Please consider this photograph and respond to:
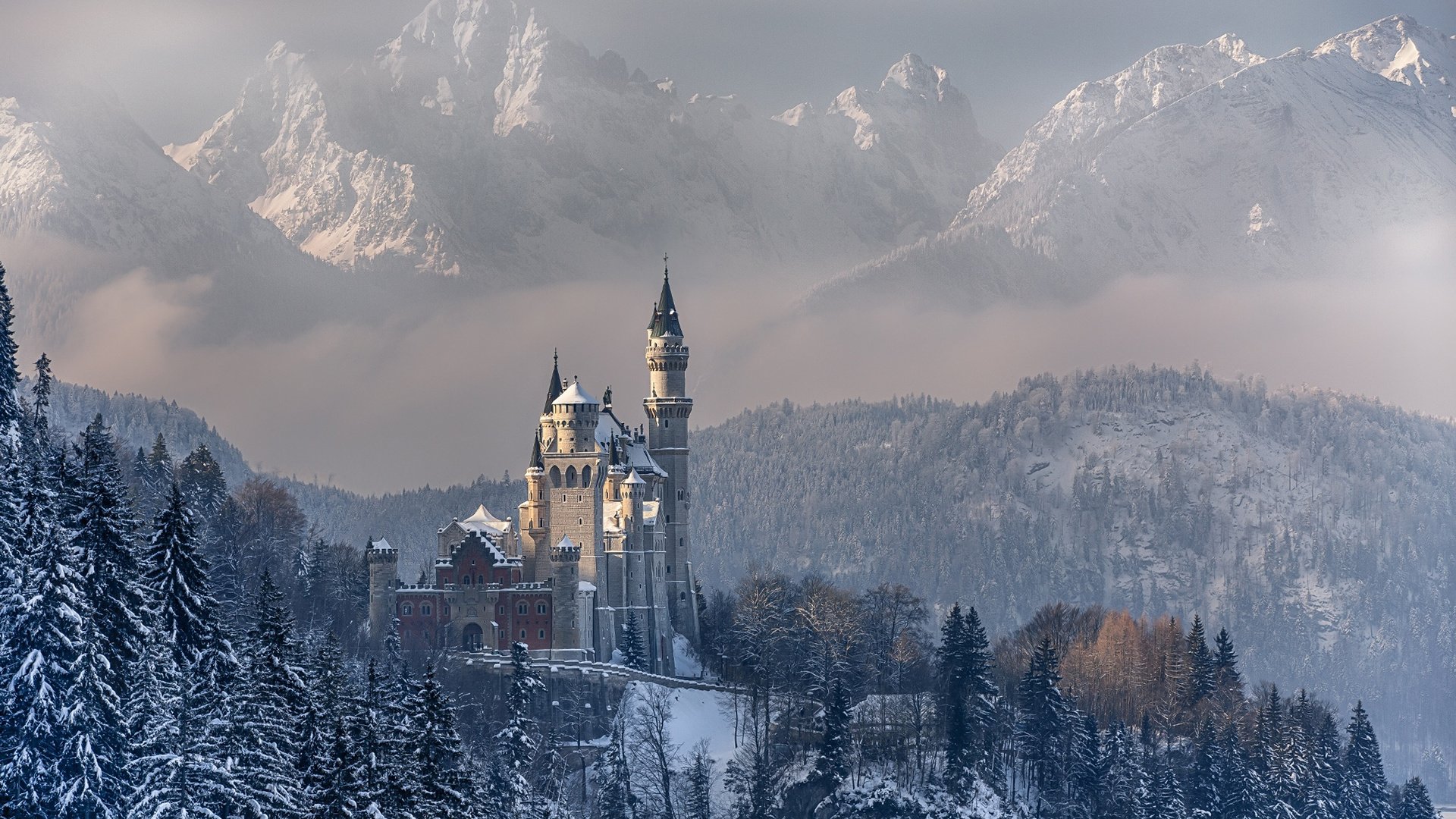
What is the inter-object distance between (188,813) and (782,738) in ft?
233

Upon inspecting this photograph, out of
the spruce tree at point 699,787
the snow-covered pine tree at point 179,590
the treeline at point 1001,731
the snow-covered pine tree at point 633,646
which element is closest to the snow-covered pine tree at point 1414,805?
the treeline at point 1001,731

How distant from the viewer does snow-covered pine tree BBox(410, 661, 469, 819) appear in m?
80.9

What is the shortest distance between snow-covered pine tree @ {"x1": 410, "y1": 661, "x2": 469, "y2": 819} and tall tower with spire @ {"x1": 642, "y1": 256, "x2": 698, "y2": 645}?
74002 millimetres

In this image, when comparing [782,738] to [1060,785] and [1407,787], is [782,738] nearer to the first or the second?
[1060,785]

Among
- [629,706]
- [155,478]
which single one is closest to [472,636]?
[629,706]

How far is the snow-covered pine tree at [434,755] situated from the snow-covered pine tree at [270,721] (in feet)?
16.9

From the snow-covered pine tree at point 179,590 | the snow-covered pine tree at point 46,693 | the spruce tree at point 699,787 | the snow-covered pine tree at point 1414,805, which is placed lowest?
the snow-covered pine tree at point 1414,805

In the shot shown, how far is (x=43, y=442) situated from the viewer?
333 ft

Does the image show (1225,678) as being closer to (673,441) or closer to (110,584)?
(673,441)

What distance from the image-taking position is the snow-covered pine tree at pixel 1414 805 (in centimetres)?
15262

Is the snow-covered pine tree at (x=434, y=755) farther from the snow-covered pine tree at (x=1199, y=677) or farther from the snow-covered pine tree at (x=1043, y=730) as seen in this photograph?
the snow-covered pine tree at (x=1199, y=677)

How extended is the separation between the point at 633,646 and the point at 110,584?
251 ft

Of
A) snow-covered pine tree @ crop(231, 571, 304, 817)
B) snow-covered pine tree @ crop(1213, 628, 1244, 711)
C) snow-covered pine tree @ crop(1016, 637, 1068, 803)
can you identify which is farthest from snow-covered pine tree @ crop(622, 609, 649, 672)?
snow-covered pine tree @ crop(231, 571, 304, 817)

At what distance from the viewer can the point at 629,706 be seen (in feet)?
456
